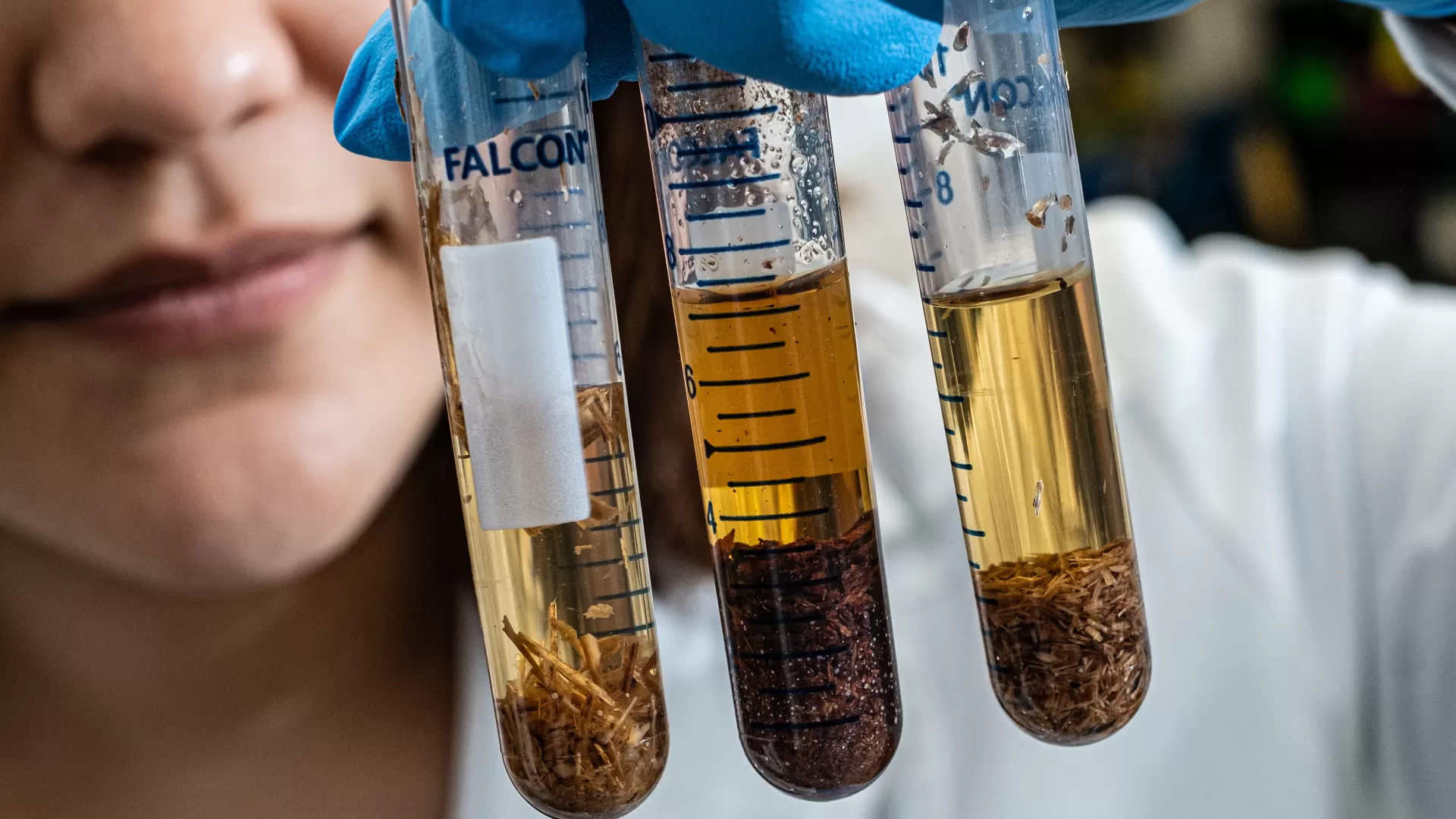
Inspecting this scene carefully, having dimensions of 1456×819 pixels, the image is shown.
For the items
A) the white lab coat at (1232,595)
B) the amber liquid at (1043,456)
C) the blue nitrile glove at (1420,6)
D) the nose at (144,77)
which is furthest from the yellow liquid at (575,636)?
the white lab coat at (1232,595)

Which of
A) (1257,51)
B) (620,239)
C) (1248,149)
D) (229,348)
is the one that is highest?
(1257,51)

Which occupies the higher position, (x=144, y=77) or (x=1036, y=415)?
(x=144, y=77)

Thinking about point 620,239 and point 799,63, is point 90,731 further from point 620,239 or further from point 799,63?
point 799,63

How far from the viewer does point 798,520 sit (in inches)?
24.0

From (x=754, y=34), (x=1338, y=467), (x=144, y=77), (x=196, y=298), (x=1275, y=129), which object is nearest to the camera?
(x=754, y=34)

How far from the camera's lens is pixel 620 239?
4.25 feet

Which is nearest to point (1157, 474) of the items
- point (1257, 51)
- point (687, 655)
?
point (687, 655)

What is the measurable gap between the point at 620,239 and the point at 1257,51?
Result: 8.13 ft

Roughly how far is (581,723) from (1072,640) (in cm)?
25

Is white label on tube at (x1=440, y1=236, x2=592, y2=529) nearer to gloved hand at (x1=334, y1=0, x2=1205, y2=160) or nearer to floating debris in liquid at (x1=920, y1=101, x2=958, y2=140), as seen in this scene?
gloved hand at (x1=334, y1=0, x2=1205, y2=160)

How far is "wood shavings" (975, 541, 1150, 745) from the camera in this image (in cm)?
61

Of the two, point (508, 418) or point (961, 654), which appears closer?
point (508, 418)

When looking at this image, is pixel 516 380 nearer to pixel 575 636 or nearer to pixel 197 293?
pixel 575 636

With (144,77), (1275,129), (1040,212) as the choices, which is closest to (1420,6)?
(1040,212)
